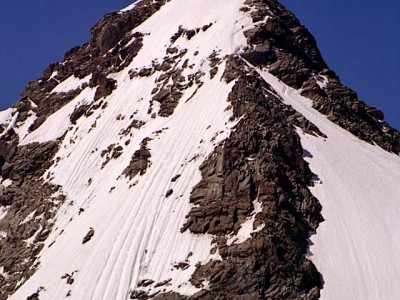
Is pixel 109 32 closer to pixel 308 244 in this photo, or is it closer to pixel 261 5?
pixel 261 5

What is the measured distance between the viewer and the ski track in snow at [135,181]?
64.4 m

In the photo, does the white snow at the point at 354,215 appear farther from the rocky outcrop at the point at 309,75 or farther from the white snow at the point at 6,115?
the white snow at the point at 6,115

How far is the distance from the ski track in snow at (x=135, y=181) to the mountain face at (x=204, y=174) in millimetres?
187

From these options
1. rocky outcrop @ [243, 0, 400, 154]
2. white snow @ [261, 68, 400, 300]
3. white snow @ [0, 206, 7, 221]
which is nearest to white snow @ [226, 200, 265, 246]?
white snow @ [261, 68, 400, 300]

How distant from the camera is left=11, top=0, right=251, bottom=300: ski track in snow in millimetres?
64375

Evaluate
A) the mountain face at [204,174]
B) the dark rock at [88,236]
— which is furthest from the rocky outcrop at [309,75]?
the dark rock at [88,236]

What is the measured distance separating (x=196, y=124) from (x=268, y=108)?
7652 mm

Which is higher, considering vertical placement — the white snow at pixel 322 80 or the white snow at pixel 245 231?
the white snow at pixel 322 80

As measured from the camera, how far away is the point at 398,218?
69.6 meters

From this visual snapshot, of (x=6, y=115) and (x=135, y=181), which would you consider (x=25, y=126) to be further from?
(x=135, y=181)

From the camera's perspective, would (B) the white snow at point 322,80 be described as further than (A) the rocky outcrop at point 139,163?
Yes

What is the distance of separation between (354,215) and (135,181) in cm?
2140

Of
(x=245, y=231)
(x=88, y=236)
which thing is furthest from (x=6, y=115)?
(x=245, y=231)

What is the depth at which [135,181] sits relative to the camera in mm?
75562
